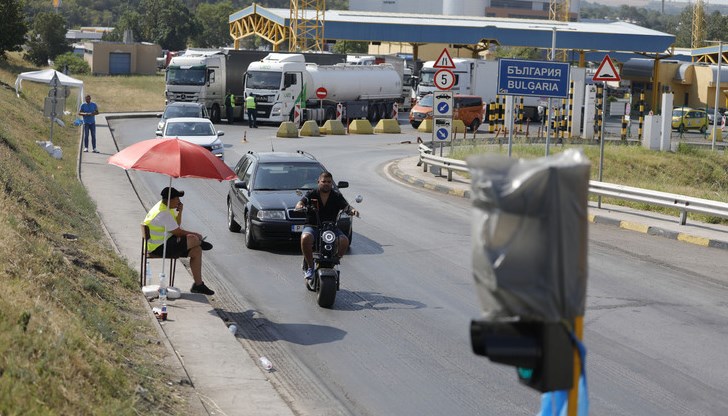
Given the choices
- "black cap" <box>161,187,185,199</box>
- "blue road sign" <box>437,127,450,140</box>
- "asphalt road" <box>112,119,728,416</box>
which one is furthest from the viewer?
"blue road sign" <box>437,127,450,140</box>

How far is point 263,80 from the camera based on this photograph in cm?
5066

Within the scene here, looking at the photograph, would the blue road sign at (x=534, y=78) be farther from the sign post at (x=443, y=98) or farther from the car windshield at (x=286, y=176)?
the car windshield at (x=286, y=176)

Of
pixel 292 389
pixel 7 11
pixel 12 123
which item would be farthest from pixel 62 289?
pixel 7 11

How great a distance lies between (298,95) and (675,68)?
127ft

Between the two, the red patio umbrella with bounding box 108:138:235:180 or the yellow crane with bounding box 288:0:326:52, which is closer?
the red patio umbrella with bounding box 108:138:235:180

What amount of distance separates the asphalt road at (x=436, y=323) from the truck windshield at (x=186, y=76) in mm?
30438

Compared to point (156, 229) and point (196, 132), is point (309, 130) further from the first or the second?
point (156, 229)

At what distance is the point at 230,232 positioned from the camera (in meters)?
19.8

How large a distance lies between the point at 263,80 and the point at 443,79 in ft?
75.1

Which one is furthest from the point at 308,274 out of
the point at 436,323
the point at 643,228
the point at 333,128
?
the point at 333,128

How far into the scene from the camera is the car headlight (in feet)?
57.2

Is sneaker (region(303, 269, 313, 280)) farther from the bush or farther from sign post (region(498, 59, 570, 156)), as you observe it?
the bush

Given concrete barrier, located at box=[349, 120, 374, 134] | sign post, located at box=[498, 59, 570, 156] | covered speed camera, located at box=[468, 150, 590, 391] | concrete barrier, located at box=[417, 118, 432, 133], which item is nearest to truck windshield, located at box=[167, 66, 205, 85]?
concrete barrier, located at box=[349, 120, 374, 134]

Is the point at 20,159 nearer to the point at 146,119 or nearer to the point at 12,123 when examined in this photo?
the point at 12,123
